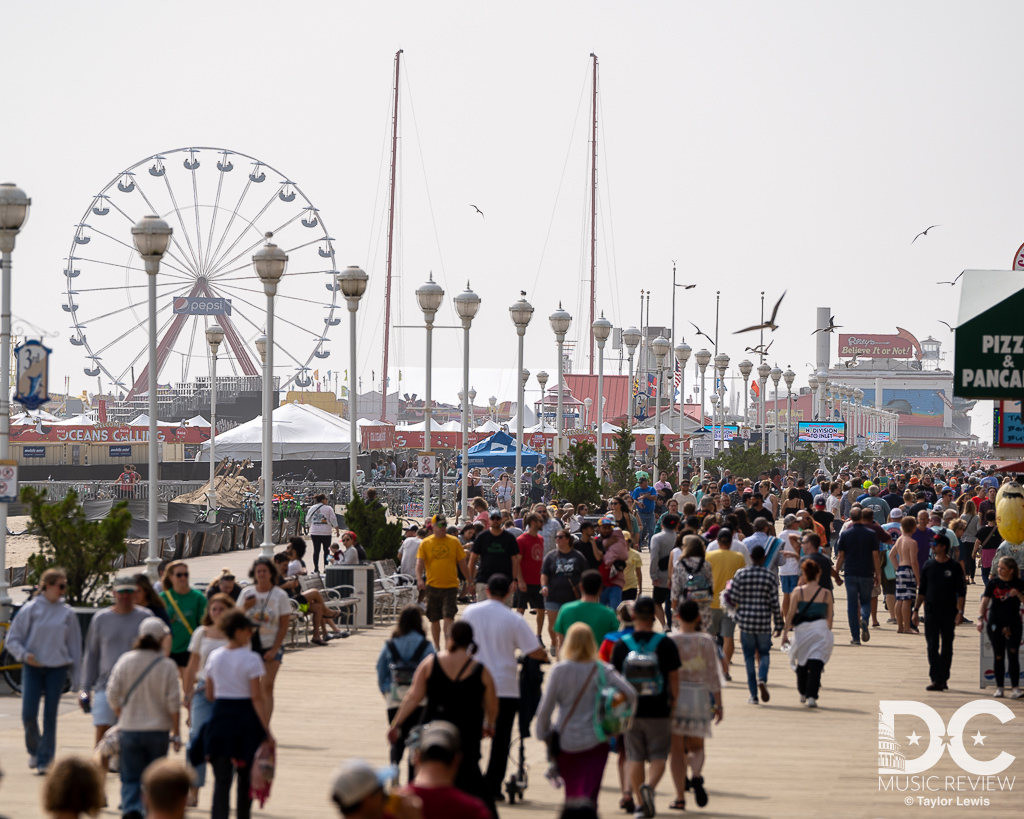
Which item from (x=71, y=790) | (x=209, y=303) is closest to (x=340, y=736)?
(x=71, y=790)

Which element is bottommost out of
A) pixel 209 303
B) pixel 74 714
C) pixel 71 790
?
pixel 74 714

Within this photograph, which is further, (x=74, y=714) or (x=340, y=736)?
(x=74, y=714)

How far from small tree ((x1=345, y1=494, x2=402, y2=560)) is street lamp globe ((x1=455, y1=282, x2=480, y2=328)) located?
15.4 ft

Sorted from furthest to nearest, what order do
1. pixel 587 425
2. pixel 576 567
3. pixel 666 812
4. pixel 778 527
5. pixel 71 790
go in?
1. pixel 587 425
2. pixel 778 527
3. pixel 576 567
4. pixel 666 812
5. pixel 71 790

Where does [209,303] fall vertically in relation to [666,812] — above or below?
above

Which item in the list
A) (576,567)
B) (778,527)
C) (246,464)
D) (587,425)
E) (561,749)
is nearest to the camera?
(561,749)

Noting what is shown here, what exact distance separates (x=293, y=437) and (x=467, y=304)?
1555cm

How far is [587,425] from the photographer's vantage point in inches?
2854

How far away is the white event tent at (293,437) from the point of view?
3809 cm

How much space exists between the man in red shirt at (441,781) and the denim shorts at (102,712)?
4166mm

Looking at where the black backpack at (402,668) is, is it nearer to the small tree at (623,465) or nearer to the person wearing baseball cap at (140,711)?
the person wearing baseball cap at (140,711)

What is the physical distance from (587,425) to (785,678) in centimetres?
5789

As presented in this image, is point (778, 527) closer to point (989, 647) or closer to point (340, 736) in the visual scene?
point (989, 647)

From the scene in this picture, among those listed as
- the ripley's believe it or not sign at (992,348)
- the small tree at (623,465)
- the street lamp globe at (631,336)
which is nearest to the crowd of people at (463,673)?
the ripley's believe it or not sign at (992,348)
